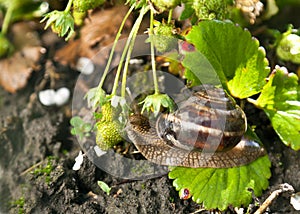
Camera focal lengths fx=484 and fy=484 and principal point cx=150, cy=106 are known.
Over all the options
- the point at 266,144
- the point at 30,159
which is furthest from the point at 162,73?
the point at 30,159

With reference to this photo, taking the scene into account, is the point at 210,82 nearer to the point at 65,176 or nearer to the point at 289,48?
the point at 289,48

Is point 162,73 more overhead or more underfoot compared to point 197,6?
more underfoot

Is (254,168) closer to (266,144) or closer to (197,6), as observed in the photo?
(266,144)

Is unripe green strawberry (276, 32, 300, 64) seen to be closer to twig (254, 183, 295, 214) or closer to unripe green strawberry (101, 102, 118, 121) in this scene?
twig (254, 183, 295, 214)

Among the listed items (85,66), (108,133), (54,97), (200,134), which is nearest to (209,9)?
(200,134)

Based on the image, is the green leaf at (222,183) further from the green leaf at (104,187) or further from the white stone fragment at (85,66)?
the white stone fragment at (85,66)

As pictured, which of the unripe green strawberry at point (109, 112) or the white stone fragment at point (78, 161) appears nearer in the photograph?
the unripe green strawberry at point (109, 112)

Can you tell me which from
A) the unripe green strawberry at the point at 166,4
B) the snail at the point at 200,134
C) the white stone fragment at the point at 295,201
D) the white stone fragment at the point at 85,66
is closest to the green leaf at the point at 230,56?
the snail at the point at 200,134
